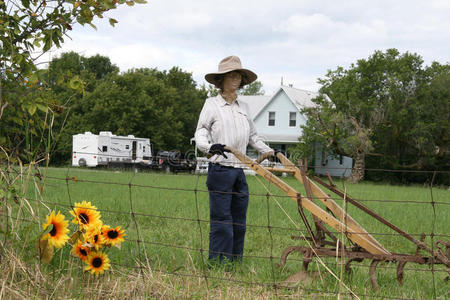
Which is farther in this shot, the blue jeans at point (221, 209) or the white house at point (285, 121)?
the white house at point (285, 121)

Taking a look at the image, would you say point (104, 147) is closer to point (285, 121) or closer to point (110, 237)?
point (285, 121)

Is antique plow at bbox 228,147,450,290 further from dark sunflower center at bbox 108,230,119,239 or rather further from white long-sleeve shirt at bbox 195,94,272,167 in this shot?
dark sunflower center at bbox 108,230,119,239

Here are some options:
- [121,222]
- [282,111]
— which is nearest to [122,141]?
[282,111]

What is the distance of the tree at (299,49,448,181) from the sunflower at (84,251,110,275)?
25019mm

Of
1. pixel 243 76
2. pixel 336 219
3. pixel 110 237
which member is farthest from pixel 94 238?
pixel 243 76

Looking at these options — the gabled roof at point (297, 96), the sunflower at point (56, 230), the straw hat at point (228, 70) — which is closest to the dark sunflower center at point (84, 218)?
the sunflower at point (56, 230)

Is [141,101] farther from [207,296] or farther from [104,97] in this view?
[207,296]

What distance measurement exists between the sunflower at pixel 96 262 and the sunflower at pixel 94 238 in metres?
0.06

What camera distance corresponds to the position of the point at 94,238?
3369 millimetres

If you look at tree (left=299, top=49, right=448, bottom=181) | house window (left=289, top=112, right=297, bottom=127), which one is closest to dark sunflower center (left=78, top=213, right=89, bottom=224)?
tree (left=299, top=49, right=448, bottom=181)

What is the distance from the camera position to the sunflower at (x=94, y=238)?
335 centimetres

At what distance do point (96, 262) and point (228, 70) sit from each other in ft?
6.76

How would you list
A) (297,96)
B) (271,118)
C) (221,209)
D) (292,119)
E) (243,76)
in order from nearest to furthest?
(221,209)
(243,76)
(292,119)
(297,96)
(271,118)

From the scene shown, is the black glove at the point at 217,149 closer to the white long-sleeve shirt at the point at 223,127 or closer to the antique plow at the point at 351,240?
the antique plow at the point at 351,240
